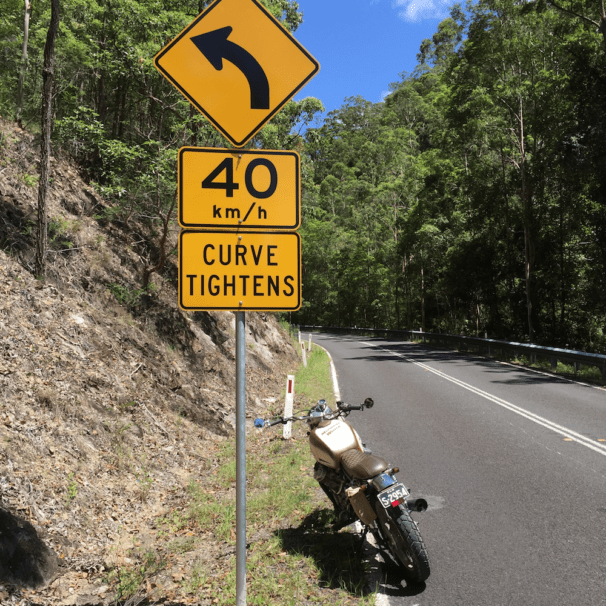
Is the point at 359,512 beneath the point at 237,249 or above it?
beneath

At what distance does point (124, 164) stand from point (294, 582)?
991 centimetres

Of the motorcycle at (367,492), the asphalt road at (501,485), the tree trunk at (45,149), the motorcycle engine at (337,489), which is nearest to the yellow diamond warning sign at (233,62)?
the motorcycle at (367,492)

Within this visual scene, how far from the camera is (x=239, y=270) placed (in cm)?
304

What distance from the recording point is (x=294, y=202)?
10.2 feet

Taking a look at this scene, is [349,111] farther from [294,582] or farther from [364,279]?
[294,582]

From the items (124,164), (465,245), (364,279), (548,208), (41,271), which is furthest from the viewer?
(364,279)

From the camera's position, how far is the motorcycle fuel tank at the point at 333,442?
15.4 feet

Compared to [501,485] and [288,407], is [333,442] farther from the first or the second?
[288,407]

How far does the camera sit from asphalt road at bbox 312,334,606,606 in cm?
407

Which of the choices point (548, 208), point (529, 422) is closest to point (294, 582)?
point (529, 422)

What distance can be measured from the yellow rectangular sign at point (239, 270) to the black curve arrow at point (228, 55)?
93 cm

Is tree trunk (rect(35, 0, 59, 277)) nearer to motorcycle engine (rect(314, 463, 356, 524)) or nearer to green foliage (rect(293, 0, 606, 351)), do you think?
motorcycle engine (rect(314, 463, 356, 524))

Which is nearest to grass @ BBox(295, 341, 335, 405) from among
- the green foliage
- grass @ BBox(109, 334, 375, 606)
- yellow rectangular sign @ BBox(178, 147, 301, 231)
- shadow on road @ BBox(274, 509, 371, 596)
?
grass @ BBox(109, 334, 375, 606)

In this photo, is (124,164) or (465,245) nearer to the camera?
(124,164)
